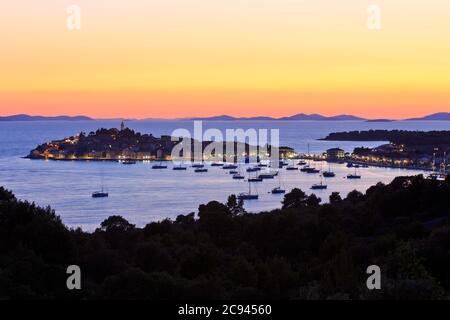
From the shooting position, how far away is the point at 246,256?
312 inches

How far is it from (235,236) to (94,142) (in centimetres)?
4845

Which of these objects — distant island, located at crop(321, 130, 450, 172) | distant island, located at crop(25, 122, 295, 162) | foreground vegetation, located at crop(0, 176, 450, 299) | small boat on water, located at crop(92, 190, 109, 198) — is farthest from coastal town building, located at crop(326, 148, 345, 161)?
foreground vegetation, located at crop(0, 176, 450, 299)

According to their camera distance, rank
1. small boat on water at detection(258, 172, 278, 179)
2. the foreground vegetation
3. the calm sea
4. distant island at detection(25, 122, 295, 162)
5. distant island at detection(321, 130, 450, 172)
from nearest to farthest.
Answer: the foreground vegetation
the calm sea
small boat on water at detection(258, 172, 278, 179)
distant island at detection(321, 130, 450, 172)
distant island at detection(25, 122, 295, 162)

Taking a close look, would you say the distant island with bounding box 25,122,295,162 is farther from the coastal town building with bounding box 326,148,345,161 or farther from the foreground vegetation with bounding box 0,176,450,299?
the foreground vegetation with bounding box 0,176,450,299

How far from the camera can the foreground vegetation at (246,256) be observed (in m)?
4.82

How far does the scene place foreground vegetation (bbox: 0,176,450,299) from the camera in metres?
4.82

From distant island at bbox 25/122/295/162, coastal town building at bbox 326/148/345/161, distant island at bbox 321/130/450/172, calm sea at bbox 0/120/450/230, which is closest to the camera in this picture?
calm sea at bbox 0/120/450/230

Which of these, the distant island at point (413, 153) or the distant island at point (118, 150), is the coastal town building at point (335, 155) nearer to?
the distant island at point (413, 153)

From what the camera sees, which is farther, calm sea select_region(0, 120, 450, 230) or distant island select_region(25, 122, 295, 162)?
distant island select_region(25, 122, 295, 162)

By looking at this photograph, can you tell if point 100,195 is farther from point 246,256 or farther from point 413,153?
point 413,153

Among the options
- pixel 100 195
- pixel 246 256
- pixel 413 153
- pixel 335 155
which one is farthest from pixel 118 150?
pixel 246 256

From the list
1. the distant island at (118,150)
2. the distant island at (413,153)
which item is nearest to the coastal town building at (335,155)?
the distant island at (413,153)
